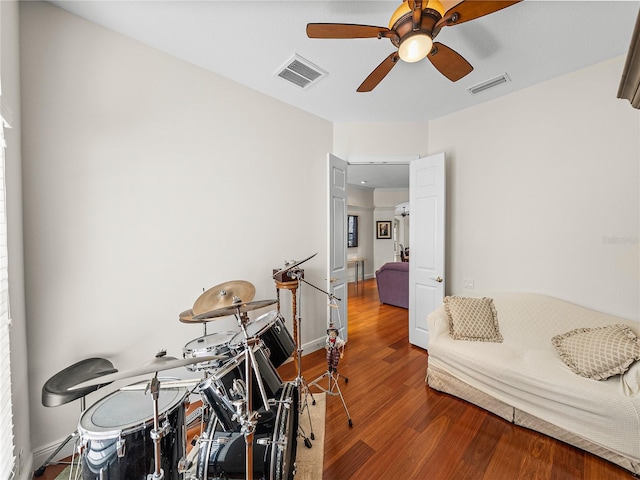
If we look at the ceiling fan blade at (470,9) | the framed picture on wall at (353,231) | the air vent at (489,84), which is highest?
the air vent at (489,84)

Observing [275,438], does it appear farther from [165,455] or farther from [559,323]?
[559,323]

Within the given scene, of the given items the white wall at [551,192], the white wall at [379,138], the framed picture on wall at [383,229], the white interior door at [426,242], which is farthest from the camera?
the framed picture on wall at [383,229]

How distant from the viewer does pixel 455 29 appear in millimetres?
1768

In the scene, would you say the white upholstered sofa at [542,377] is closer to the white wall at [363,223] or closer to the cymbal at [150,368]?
the cymbal at [150,368]

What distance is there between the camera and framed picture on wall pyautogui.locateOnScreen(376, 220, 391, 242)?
303 inches

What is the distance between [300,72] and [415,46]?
3.91 feet

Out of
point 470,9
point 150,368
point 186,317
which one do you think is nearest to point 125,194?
point 186,317

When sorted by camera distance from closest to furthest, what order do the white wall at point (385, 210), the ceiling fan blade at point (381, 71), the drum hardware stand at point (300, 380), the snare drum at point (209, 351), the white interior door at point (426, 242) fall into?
the snare drum at point (209, 351) < the ceiling fan blade at point (381, 71) < the drum hardware stand at point (300, 380) < the white interior door at point (426, 242) < the white wall at point (385, 210)

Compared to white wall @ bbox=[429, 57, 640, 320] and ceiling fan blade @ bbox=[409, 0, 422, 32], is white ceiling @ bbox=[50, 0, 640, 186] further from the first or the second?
ceiling fan blade @ bbox=[409, 0, 422, 32]

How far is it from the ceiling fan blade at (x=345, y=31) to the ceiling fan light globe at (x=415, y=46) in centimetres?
12

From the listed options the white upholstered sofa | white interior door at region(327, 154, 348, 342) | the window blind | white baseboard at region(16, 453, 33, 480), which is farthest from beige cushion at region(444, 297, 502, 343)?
white baseboard at region(16, 453, 33, 480)

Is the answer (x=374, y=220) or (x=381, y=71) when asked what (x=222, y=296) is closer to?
(x=381, y=71)

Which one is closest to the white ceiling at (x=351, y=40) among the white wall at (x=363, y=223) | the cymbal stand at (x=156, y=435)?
the cymbal stand at (x=156, y=435)

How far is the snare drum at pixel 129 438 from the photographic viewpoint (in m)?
1.01
